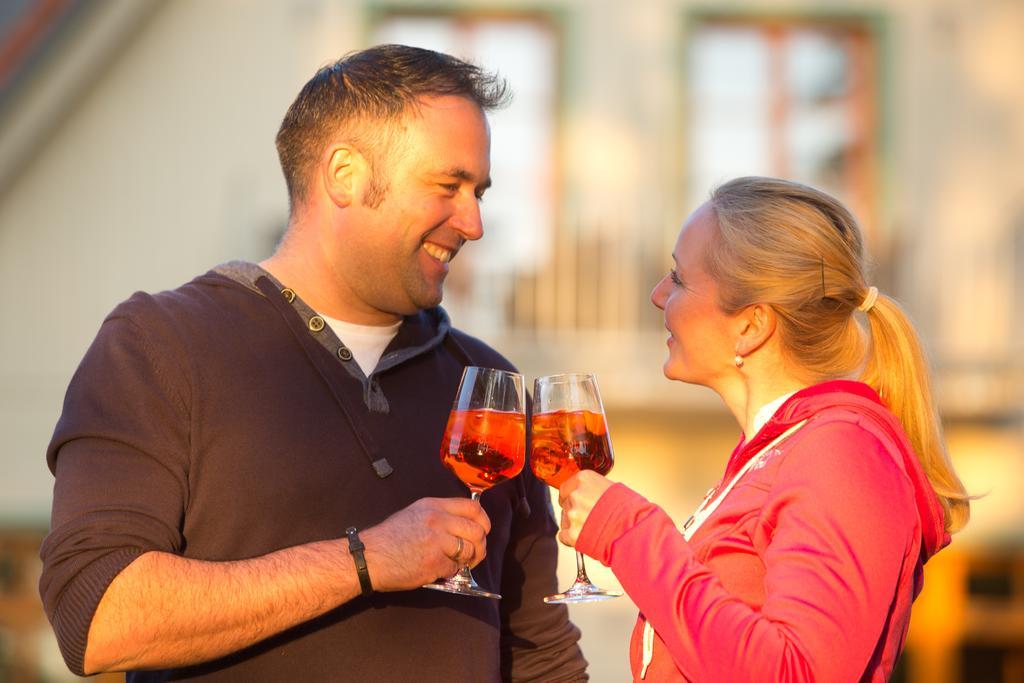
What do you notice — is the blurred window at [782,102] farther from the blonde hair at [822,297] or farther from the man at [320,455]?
the blonde hair at [822,297]

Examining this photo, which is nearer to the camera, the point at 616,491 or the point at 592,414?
the point at 616,491

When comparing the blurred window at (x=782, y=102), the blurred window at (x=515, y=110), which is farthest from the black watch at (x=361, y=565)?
the blurred window at (x=782, y=102)

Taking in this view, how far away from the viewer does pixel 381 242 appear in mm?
3115

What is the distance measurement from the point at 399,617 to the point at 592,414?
1.94 ft

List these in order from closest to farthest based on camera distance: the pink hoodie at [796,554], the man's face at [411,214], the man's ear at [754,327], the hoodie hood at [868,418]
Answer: the pink hoodie at [796,554] < the hoodie hood at [868,418] < the man's ear at [754,327] < the man's face at [411,214]

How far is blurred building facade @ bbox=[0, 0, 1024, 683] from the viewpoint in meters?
8.54

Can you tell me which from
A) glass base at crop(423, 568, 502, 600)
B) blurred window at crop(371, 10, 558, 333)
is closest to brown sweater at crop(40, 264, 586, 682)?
glass base at crop(423, 568, 502, 600)

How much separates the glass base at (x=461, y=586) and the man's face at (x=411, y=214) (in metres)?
0.72

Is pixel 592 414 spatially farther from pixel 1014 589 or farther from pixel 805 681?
pixel 1014 589

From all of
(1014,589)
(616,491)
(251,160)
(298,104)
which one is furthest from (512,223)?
(616,491)

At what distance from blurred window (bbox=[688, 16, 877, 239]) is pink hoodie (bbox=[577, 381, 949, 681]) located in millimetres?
6811

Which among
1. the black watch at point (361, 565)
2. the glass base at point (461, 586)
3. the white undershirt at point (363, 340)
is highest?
the white undershirt at point (363, 340)

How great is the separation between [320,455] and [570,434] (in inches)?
20.9

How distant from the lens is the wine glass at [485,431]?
2738 mm
